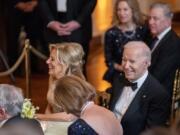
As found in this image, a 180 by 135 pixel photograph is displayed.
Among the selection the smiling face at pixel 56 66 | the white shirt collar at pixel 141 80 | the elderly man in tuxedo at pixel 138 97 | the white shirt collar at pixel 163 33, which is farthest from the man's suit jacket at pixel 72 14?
the white shirt collar at pixel 141 80

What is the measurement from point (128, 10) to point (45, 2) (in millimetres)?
1363

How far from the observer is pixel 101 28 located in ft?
33.7

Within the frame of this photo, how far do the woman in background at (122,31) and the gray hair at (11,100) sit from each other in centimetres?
210

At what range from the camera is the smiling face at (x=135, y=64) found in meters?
4.36

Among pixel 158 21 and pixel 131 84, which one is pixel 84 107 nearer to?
pixel 131 84

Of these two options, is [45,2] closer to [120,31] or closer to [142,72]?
[120,31]

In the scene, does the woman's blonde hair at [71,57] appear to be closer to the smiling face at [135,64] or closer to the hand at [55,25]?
the smiling face at [135,64]

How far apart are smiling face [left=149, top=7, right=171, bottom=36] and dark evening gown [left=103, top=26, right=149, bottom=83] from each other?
0.31 metres

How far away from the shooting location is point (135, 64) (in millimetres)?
4387

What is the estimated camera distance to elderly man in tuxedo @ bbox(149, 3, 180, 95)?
4961 millimetres

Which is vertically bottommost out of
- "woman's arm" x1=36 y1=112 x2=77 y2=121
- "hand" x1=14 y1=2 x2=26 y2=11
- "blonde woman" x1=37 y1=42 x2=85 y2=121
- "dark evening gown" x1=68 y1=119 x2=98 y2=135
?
"woman's arm" x1=36 y1=112 x2=77 y2=121

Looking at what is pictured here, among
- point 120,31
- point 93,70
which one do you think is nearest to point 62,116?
point 120,31

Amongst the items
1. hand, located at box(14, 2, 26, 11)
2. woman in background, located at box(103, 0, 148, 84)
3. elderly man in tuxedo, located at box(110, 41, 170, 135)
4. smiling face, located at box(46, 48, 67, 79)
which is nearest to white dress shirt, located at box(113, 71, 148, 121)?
elderly man in tuxedo, located at box(110, 41, 170, 135)

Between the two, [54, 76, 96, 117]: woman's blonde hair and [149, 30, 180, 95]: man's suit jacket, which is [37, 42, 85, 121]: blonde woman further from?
[54, 76, 96, 117]: woman's blonde hair
